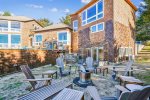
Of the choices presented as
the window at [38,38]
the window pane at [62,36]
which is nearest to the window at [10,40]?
the window at [38,38]

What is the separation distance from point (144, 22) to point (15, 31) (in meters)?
24.2

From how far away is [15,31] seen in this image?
1398 inches

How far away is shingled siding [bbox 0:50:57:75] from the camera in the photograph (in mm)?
15633

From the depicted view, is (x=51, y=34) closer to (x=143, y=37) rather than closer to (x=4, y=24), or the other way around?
(x=4, y=24)

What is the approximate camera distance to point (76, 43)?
28.8 metres

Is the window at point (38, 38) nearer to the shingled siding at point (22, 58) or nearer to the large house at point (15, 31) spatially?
the large house at point (15, 31)

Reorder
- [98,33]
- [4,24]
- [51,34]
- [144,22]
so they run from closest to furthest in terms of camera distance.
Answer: [98,33], [144,22], [51,34], [4,24]

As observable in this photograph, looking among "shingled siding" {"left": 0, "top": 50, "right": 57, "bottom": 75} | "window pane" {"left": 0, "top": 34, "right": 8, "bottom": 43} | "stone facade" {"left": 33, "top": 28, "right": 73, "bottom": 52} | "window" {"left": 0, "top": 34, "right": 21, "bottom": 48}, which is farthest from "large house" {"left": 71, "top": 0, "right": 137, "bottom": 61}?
"window pane" {"left": 0, "top": 34, "right": 8, "bottom": 43}

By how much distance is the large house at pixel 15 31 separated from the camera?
113 ft

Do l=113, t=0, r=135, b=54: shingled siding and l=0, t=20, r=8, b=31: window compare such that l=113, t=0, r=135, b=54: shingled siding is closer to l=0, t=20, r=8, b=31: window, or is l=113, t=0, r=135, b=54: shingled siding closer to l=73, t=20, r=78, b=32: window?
l=73, t=20, r=78, b=32: window

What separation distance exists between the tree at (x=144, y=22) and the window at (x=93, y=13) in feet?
23.4

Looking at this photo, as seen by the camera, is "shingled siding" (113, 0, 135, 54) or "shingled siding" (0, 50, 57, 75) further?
"shingled siding" (113, 0, 135, 54)

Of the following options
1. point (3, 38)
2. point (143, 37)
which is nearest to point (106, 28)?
point (143, 37)

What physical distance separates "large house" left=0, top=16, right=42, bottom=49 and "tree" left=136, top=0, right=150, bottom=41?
21137 mm
